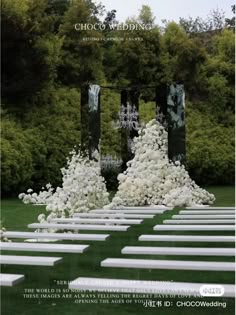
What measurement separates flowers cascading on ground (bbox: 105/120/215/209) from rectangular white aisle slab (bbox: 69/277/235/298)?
4200mm

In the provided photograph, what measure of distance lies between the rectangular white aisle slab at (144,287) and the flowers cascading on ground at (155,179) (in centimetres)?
420

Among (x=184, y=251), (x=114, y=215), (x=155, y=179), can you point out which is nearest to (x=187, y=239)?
(x=184, y=251)

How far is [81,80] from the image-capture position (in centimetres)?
832

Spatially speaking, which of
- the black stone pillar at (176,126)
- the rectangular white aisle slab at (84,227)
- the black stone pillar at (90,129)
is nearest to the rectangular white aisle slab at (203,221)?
the rectangular white aisle slab at (84,227)

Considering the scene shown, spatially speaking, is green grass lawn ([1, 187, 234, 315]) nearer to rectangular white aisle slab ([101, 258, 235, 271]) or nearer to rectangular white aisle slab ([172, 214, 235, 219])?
rectangular white aisle slab ([101, 258, 235, 271])

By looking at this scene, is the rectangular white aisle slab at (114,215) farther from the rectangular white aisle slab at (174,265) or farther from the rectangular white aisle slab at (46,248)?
the rectangular white aisle slab at (174,265)

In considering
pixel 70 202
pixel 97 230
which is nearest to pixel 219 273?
pixel 97 230

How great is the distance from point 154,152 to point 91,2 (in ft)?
7.55

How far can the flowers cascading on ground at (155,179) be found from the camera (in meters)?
7.41

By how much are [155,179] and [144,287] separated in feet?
15.6

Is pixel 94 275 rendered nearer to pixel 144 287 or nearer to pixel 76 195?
pixel 144 287

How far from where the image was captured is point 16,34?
7637mm

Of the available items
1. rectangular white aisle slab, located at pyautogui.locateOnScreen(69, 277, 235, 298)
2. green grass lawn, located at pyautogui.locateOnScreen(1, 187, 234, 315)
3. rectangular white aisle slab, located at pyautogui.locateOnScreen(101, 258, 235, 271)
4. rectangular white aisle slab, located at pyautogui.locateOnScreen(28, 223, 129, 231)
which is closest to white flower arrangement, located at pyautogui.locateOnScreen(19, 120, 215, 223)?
rectangular white aisle slab, located at pyautogui.locateOnScreen(28, 223, 129, 231)

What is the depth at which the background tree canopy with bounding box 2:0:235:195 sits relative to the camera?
773 cm
